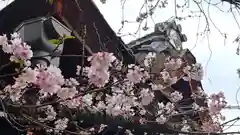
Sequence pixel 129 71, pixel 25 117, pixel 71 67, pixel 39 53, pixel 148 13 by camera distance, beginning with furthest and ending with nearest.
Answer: pixel 71 67 → pixel 39 53 → pixel 148 13 → pixel 129 71 → pixel 25 117

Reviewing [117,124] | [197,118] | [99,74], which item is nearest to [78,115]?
[117,124]

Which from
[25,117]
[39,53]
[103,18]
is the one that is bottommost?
[25,117]

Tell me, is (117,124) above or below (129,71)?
below

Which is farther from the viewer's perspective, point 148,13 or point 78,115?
point 148,13

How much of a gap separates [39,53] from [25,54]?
166 centimetres

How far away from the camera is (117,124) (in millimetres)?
3627

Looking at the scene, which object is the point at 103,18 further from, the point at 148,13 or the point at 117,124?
the point at 117,124

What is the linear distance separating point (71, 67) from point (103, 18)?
29.8 inches

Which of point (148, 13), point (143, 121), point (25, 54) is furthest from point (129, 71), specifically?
point (25, 54)

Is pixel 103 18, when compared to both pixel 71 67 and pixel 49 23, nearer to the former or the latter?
pixel 71 67

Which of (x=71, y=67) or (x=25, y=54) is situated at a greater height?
(x=71, y=67)

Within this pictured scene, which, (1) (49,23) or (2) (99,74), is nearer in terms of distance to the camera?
(2) (99,74)

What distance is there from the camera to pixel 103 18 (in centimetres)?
618

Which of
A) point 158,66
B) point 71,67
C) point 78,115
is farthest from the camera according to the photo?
point 71,67
